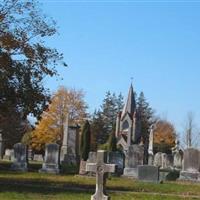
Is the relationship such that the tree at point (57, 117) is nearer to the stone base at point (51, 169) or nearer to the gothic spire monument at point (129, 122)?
the gothic spire monument at point (129, 122)

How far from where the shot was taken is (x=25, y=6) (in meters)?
23.5

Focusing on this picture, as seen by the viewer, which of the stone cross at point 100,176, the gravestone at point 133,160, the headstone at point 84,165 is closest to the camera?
the stone cross at point 100,176

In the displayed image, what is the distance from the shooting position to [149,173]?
28.0 metres

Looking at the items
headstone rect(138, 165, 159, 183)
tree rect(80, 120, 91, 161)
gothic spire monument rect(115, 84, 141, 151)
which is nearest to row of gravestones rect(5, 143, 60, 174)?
headstone rect(138, 165, 159, 183)

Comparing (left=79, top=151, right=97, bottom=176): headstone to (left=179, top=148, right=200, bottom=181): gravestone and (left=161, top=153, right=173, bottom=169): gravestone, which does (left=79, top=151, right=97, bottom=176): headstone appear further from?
(left=161, top=153, right=173, bottom=169): gravestone

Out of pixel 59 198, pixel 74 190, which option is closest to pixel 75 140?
pixel 74 190

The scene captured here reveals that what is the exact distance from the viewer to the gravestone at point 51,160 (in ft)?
102

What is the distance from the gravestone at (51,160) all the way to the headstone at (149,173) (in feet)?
17.5

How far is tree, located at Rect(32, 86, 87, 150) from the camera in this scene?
72.3 m

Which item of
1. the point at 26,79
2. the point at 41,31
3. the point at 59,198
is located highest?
the point at 41,31

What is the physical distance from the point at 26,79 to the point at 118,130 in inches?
3095

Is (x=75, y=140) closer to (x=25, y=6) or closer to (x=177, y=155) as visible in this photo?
(x=177, y=155)

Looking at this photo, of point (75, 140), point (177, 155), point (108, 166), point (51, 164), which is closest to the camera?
point (108, 166)

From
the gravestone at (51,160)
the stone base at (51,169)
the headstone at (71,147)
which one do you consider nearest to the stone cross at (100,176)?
the stone base at (51,169)
